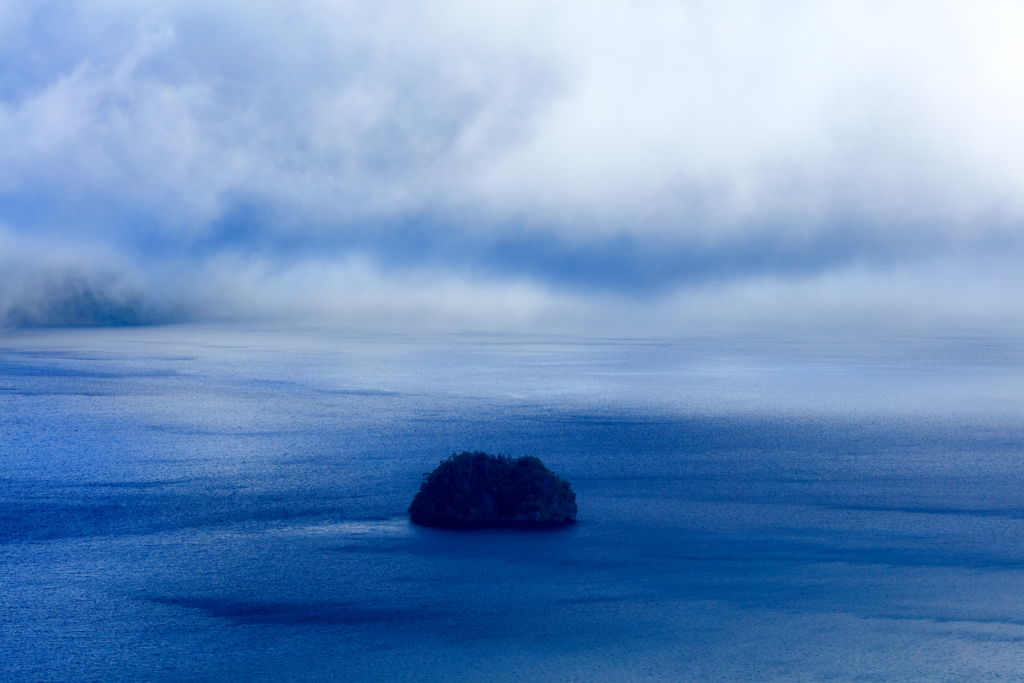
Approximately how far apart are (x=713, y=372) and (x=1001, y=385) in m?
50.4

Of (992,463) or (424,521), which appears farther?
(992,463)

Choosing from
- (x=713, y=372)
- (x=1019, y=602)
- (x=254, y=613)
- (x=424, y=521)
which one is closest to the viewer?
(x=254, y=613)

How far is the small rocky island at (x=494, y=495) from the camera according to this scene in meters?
55.1

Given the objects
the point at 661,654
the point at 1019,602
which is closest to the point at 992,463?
the point at 1019,602

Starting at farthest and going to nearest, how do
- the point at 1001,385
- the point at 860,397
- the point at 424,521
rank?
the point at 1001,385 < the point at 860,397 < the point at 424,521

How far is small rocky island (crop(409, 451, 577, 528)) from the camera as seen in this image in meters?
55.1

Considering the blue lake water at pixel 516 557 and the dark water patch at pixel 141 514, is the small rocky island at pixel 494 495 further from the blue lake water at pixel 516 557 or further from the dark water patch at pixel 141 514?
the dark water patch at pixel 141 514

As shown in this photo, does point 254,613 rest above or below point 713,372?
below

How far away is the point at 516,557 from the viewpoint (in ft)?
163

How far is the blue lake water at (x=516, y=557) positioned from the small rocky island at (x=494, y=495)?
1743 mm

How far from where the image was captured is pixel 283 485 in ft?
226

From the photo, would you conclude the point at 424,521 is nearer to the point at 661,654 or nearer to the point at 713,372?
the point at 661,654

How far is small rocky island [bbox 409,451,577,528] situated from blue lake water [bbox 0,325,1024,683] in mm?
1743

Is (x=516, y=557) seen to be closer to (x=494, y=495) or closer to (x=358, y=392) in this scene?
(x=494, y=495)
